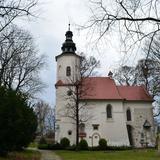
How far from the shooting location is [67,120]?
52.3m

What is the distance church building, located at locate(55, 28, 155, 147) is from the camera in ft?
170

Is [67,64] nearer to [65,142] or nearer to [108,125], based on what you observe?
[108,125]

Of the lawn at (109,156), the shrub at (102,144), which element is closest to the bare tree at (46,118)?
the shrub at (102,144)

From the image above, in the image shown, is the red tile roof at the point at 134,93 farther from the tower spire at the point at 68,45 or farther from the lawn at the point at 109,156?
the lawn at the point at 109,156

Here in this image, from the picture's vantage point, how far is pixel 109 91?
5497 cm

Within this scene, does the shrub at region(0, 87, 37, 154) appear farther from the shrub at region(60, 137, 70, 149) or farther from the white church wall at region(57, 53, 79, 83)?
the white church wall at region(57, 53, 79, 83)

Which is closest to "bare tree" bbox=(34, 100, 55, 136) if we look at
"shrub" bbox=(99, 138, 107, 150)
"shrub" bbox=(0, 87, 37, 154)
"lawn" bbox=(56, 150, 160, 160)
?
"shrub" bbox=(99, 138, 107, 150)

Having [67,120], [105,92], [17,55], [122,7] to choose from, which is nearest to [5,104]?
[17,55]

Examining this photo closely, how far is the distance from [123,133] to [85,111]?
6.52m

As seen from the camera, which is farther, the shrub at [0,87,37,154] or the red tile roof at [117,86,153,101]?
the red tile roof at [117,86,153,101]

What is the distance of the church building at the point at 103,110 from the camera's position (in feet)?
170

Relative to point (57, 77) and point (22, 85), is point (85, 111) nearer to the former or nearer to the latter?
point (57, 77)

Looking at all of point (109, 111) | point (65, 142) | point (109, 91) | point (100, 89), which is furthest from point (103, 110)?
point (65, 142)

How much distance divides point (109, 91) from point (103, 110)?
343 cm
